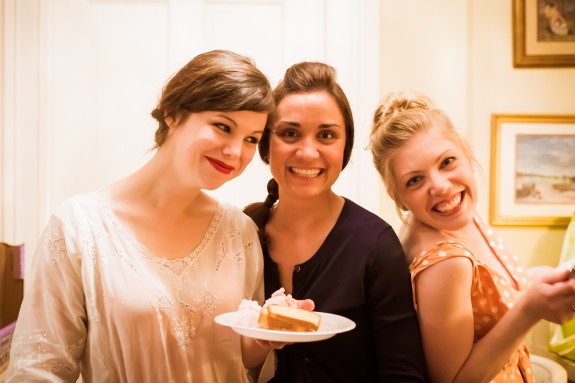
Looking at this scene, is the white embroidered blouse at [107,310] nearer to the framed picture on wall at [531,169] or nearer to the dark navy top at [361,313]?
the dark navy top at [361,313]

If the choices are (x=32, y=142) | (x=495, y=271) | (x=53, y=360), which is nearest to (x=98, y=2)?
(x=32, y=142)

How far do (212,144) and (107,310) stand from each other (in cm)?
49

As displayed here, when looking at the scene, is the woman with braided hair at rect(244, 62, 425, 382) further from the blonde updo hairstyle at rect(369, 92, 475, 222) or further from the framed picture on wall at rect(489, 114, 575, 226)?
the framed picture on wall at rect(489, 114, 575, 226)

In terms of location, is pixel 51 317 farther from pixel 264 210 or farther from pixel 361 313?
pixel 361 313

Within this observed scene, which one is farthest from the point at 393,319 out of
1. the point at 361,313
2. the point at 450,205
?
the point at 450,205

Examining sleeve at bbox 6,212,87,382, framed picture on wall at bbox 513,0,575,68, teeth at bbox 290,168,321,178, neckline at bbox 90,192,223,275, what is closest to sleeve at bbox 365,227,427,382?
teeth at bbox 290,168,321,178

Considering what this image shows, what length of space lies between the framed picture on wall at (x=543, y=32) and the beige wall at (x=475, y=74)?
0.15ft

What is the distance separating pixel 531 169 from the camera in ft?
8.68

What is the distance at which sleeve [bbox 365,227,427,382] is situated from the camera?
53.4 inches

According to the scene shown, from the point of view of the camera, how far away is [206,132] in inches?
50.3

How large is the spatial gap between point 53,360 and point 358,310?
31.6 inches

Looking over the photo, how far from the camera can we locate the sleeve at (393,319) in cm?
136

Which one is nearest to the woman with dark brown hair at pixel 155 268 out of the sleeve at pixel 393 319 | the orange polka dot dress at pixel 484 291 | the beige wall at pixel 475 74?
the sleeve at pixel 393 319

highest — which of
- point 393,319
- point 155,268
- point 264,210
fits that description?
point 264,210
